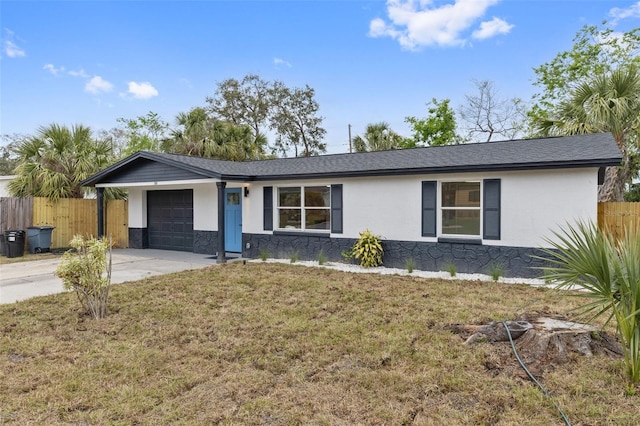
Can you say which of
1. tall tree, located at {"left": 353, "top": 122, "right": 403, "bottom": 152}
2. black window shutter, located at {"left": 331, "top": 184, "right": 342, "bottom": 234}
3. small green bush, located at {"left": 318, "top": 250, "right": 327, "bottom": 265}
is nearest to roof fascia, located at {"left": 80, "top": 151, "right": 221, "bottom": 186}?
black window shutter, located at {"left": 331, "top": 184, "right": 342, "bottom": 234}

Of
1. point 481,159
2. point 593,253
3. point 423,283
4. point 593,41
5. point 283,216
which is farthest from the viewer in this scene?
point 593,41

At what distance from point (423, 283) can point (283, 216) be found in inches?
198

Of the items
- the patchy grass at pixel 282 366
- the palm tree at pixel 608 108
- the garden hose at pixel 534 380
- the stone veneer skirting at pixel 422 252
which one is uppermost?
the palm tree at pixel 608 108

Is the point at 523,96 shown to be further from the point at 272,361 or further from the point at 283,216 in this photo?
the point at 272,361

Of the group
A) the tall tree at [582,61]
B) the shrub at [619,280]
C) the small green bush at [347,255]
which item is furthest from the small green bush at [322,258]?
the tall tree at [582,61]

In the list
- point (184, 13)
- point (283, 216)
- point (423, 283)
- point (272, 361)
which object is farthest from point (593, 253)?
point (184, 13)

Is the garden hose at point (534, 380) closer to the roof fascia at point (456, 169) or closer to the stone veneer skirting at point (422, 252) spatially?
the stone veneer skirting at point (422, 252)

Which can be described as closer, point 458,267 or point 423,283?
point 423,283

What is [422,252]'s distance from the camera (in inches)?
371

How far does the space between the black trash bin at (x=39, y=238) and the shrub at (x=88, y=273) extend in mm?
8982

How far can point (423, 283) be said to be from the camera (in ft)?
26.0

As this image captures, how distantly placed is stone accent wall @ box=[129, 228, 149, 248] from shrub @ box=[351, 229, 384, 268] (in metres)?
8.80

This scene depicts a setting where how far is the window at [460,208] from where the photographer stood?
8.90 meters

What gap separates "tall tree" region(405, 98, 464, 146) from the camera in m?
27.0
